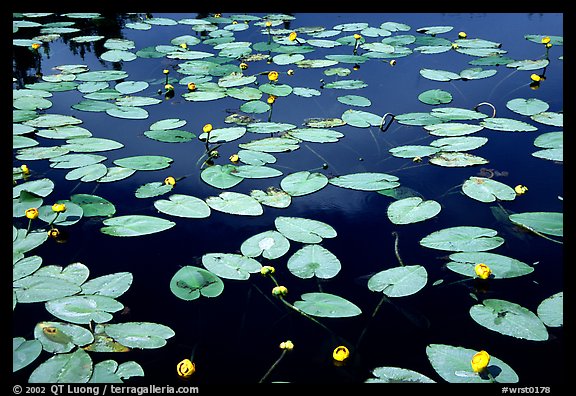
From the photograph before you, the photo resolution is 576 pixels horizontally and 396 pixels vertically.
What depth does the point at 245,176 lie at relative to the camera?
2.53 metres

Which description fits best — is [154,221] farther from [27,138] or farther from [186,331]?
[27,138]

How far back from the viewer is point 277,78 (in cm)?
373

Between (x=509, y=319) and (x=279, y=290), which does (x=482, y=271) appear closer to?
(x=509, y=319)

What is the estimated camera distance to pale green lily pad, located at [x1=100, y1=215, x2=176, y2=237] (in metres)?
2.17

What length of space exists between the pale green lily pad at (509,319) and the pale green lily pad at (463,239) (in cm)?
29

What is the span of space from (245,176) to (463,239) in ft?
3.67

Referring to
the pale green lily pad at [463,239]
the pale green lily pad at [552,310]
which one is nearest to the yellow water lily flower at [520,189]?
the pale green lily pad at [463,239]

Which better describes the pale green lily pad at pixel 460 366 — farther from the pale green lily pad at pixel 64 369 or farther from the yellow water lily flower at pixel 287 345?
the pale green lily pad at pixel 64 369

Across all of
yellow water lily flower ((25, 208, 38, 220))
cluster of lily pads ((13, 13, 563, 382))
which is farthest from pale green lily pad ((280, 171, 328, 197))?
yellow water lily flower ((25, 208, 38, 220))

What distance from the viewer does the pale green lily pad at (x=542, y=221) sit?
2.14 meters

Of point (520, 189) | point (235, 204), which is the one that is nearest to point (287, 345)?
point (235, 204)

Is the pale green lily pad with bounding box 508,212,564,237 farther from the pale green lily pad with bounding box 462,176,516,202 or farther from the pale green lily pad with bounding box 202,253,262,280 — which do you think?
the pale green lily pad with bounding box 202,253,262,280
